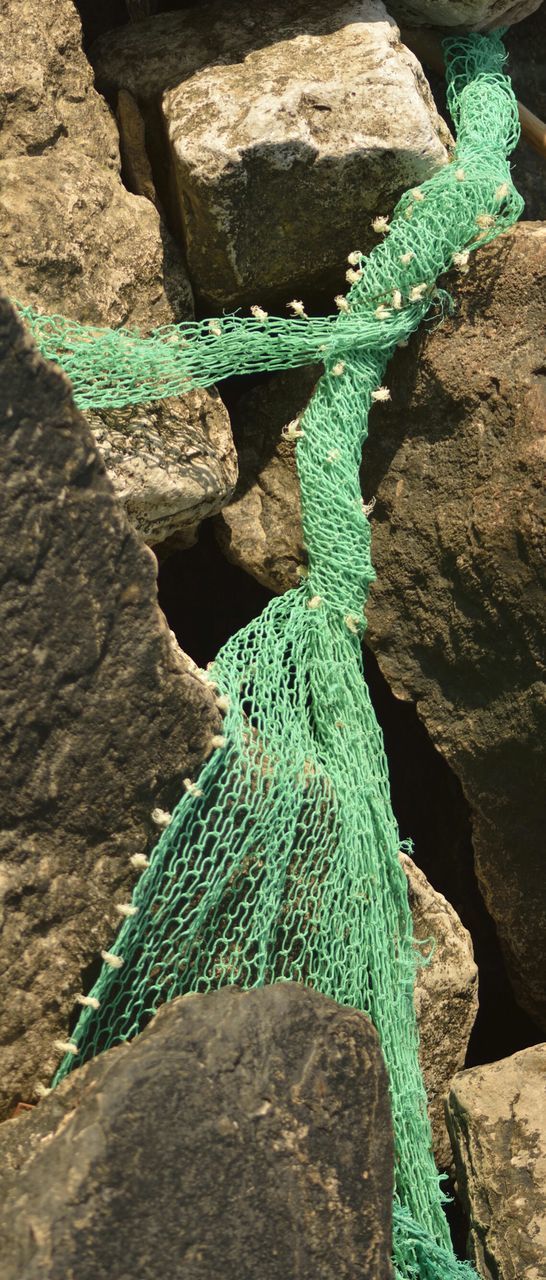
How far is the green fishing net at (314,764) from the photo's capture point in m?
2.24

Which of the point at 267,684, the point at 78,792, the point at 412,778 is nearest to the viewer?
the point at 78,792

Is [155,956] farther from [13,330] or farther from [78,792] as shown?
[13,330]

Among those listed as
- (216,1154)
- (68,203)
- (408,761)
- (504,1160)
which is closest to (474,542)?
(408,761)

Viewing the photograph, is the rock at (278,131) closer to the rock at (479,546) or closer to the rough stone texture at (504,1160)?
the rock at (479,546)

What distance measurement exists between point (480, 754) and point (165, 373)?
1.06m

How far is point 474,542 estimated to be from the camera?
278 centimetres

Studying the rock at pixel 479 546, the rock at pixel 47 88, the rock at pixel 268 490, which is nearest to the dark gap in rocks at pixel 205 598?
the rock at pixel 268 490

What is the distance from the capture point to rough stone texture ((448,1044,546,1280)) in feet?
7.95

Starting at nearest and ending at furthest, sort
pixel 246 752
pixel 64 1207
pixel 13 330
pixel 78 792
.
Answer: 1. pixel 64 1207
2. pixel 13 330
3. pixel 78 792
4. pixel 246 752

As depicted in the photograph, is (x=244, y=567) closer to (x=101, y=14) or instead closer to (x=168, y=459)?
(x=168, y=459)

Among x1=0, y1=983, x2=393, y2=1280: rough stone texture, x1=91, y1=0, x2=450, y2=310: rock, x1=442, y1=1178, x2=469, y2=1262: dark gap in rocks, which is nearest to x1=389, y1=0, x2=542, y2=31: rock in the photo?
x1=91, y1=0, x2=450, y2=310: rock

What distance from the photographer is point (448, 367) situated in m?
2.83

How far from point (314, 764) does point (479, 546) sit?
0.63 m

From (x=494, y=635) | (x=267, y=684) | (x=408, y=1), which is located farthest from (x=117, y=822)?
(x=408, y=1)
